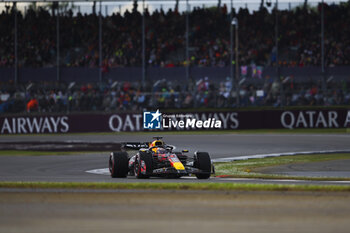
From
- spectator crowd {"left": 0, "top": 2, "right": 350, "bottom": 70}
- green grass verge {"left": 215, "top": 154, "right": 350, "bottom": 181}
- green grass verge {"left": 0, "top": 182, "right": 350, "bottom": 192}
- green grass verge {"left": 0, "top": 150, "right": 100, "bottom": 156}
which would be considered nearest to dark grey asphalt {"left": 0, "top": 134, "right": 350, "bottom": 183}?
green grass verge {"left": 215, "top": 154, "right": 350, "bottom": 181}

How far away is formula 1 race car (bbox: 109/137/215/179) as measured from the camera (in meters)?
13.8

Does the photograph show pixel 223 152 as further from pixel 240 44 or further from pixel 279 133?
pixel 240 44

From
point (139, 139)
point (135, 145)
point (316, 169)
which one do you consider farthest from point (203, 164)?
point (139, 139)

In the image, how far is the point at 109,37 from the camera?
43.2m

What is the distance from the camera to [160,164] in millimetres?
14055

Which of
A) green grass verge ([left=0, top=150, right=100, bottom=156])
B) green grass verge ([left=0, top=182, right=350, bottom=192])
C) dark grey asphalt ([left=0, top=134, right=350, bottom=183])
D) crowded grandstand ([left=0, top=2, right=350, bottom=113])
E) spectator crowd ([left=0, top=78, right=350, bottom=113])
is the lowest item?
green grass verge ([left=0, top=150, right=100, bottom=156])

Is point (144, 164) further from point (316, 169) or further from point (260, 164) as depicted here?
point (260, 164)

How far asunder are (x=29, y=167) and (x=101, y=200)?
839cm

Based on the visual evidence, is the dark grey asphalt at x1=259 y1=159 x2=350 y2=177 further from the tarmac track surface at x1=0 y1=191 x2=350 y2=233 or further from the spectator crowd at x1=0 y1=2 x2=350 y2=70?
the spectator crowd at x1=0 y1=2 x2=350 y2=70

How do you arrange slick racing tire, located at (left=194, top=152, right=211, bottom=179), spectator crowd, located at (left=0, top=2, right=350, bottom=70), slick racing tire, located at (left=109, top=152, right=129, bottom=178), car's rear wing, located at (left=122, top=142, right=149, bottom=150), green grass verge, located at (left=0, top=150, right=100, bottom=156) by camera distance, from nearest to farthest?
slick racing tire, located at (left=194, top=152, right=211, bottom=179)
slick racing tire, located at (left=109, top=152, right=129, bottom=178)
car's rear wing, located at (left=122, top=142, right=149, bottom=150)
green grass verge, located at (left=0, top=150, right=100, bottom=156)
spectator crowd, located at (left=0, top=2, right=350, bottom=70)

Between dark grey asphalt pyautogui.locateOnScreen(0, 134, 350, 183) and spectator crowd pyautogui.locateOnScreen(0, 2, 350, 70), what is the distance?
10.8m

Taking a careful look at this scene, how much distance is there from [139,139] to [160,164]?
14663 millimetres

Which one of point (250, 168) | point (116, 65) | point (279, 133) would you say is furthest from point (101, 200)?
point (116, 65)

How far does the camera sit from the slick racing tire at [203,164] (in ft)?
46.3
